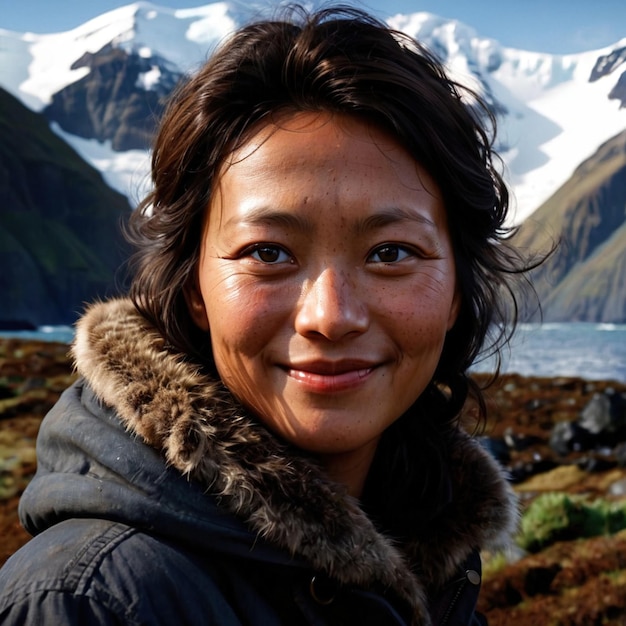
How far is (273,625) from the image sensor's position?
1536mm

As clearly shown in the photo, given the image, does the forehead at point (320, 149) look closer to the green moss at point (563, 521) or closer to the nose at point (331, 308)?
the nose at point (331, 308)

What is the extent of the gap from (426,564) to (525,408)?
32.0ft

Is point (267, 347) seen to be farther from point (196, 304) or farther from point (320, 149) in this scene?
point (320, 149)

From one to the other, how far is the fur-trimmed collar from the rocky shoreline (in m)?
0.98

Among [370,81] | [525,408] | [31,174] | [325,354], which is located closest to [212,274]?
[325,354]

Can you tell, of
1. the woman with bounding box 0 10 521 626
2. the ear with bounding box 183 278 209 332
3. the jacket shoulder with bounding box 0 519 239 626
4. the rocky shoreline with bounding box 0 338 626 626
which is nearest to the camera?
the jacket shoulder with bounding box 0 519 239 626

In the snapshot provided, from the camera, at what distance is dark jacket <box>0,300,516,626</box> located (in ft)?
4.42

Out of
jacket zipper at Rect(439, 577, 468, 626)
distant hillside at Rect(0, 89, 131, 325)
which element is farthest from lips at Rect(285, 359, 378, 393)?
distant hillside at Rect(0, 89, 131, 325)

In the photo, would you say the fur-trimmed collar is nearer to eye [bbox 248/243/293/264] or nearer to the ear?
the ear

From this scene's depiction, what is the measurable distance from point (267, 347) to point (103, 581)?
0.59 meters

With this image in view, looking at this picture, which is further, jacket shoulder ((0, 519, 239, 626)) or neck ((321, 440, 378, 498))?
neck ((321, 440, 378, 498))

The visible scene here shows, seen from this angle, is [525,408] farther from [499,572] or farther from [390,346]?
[390,346]

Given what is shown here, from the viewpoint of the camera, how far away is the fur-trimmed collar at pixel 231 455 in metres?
1.55

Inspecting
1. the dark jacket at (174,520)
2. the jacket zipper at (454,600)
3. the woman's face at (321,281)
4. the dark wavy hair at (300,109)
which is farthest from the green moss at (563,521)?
the woman's face at (321,281)
